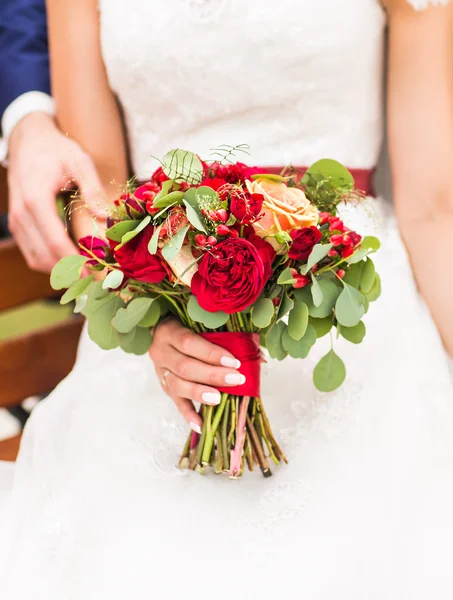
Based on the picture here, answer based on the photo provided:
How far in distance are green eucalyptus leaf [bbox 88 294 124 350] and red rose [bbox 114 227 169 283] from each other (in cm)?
13

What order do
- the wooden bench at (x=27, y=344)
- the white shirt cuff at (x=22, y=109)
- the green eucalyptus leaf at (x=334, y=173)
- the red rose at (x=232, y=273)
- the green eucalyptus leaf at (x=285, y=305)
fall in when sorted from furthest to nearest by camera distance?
the wooden bench at (x=27, y=344) → the white shirt cuff at (x=22, y=109) → the green eucalyptus leaf at (x=334, y=173) → the green eucalyptus leaf at (x=285, y=305) → the red rose at (x=232, y=273)

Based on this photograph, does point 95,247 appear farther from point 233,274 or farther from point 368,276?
point 368,276

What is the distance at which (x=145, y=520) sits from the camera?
97 cm

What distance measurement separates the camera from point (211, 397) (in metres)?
0.99

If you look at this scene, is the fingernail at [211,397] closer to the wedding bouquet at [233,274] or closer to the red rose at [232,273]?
the wedding bouquet at [233,274]

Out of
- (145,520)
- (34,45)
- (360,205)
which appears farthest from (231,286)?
(34,45)

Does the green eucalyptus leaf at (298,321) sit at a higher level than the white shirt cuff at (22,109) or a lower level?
lower

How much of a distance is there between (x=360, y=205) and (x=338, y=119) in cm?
19

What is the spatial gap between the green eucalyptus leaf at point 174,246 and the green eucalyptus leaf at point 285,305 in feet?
0.58

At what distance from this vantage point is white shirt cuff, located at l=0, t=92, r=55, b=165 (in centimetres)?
158

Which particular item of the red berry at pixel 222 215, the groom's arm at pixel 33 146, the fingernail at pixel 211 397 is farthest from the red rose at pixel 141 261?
the groom's arm at pixel 33 146

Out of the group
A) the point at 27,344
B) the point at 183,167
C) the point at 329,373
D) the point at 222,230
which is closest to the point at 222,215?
the point at 222,230

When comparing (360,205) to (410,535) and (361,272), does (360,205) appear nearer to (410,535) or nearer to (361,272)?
(361,272)

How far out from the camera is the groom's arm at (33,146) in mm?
1449
